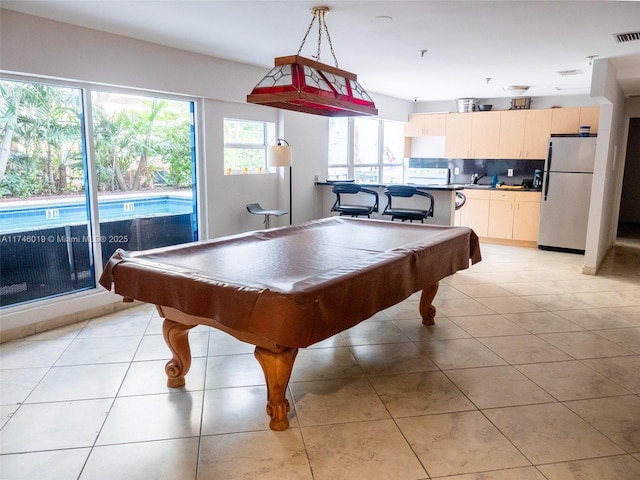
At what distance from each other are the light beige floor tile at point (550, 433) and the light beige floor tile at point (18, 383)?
2795 mm

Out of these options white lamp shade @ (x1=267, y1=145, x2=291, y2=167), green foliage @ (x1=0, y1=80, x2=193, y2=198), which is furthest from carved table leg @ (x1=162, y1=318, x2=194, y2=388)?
white lamp shade @ (x1=267, y1=145, x2=291, y2=167)

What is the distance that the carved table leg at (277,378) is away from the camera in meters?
2.43

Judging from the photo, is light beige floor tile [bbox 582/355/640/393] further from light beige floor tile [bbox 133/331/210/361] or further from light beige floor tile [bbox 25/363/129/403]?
light beige floor tile [bbox 25/363/129/403]

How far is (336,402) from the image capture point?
110 inches

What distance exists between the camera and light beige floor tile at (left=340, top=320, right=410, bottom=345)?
3729 mm

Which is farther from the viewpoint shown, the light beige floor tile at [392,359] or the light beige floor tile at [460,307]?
the light beige floor tile at [460,307]

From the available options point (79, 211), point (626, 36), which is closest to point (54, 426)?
point (79, 211)

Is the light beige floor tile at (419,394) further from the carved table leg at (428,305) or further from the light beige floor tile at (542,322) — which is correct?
the light beige floor tile at (542,322)

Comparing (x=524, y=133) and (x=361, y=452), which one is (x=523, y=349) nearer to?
(x=361, y=452)

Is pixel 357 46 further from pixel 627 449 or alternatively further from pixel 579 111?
pixel 579 111

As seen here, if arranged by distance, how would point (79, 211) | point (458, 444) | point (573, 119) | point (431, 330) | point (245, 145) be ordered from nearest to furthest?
point (458, 444)
point (431, 330)
point (79, 211)
point (245, 145)
point (573, 119)

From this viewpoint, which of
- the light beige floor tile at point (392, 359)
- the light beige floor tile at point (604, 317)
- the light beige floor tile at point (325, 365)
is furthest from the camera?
the light beige floor tile at point (604, 317)

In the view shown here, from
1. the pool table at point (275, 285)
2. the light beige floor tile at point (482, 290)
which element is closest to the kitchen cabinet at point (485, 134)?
the light beige floor tile at point (482, 290)

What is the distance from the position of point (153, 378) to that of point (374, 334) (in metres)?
1.76
